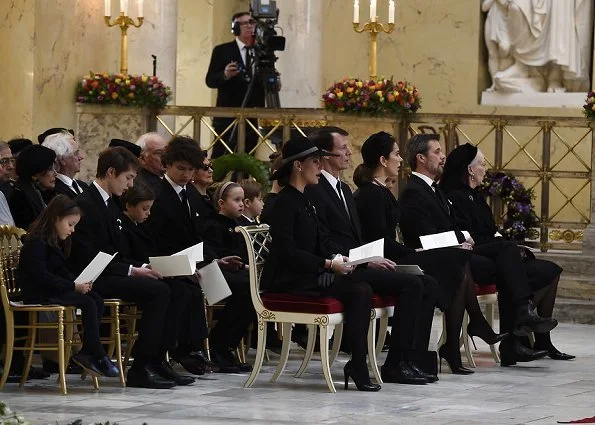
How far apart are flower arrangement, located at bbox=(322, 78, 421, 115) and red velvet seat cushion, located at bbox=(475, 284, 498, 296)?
3.79 m

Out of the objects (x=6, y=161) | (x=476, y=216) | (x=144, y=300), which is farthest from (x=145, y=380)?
(x=476, y=216)

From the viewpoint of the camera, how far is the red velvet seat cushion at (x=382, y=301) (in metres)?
9.66

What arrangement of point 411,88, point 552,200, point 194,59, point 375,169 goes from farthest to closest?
point 194,59 → point 552,200 → point 411,88 → point 375,169

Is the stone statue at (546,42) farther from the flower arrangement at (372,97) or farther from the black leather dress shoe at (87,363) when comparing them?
the black leather dress shoe at (87,363)

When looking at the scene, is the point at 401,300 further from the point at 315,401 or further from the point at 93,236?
the point at 93,236

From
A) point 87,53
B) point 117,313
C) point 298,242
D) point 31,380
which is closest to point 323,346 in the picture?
point 298,242

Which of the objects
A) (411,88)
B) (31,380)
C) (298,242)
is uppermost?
(411,88)

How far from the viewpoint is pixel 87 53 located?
1545 centimetres

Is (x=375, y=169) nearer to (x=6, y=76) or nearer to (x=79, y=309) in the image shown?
(x=79, y=309)

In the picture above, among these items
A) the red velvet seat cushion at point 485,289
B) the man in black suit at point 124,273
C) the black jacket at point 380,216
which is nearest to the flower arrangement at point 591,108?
the red velvet seat cushion at point 485,289

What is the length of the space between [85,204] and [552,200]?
29.8ft

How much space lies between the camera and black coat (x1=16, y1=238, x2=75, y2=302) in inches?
351

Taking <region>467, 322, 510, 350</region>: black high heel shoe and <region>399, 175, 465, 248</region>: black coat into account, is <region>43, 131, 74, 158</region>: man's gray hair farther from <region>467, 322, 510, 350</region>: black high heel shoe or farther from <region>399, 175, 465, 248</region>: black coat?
<region>467, 322, 510, 350</region>: black high heel shoe

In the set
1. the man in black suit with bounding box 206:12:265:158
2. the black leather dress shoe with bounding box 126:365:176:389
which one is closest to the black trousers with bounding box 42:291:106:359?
the black leather dress shoe with bounding box 126:365:176:389
